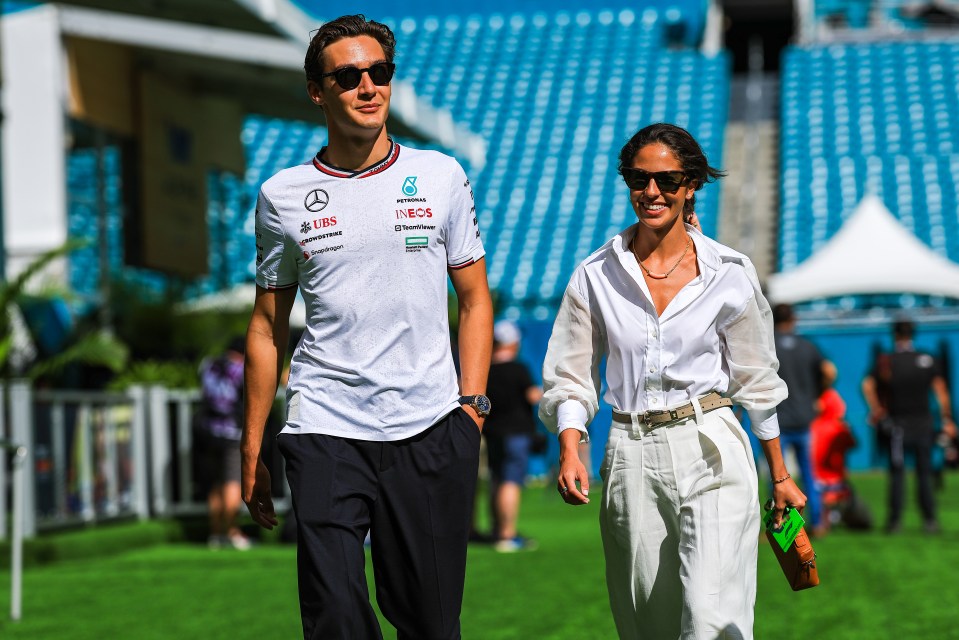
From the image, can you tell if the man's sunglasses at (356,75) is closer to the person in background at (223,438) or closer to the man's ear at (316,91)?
the man's ear at (316,91)

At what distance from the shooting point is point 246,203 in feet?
77.7

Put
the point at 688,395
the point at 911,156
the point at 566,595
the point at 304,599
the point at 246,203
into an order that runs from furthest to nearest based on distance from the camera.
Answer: the point at 911,156 → the point at 246,203 → the point at 566,595 → the point at 688,395 → the point at 304,599

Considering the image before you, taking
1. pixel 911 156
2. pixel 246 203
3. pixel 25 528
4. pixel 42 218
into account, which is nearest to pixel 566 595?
pixel 25 528

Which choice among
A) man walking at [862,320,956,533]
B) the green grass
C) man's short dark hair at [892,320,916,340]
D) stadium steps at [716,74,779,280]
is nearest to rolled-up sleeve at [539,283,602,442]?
the green grass

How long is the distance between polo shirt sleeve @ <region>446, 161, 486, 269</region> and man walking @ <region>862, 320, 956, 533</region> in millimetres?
9895

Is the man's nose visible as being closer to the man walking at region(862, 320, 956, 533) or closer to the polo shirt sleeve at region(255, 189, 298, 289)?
the polo shirt sleeve at region(255, 189, 298, 289)

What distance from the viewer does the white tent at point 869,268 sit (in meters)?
21.9

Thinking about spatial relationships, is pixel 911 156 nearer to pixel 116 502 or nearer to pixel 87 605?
pixel 116 502

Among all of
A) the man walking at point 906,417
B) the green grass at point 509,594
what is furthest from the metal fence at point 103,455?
the man walking at point 906,417

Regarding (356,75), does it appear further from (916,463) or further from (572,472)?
(916,463)

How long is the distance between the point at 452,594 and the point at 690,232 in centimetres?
130

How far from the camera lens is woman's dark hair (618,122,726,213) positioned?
14.9ft

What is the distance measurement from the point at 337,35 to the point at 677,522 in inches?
63.8

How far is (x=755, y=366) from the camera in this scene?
4.51 metres
